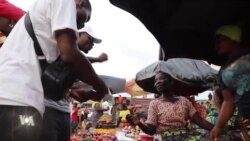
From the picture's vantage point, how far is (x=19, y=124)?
190 centimetres

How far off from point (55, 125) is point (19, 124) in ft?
1.78

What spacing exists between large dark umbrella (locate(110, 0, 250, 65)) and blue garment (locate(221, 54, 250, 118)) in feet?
1.35

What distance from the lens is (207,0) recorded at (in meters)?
2.82

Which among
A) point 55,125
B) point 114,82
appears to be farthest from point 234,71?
point 55,125

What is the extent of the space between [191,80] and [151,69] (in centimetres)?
85

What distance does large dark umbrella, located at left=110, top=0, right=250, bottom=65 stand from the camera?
2941mm

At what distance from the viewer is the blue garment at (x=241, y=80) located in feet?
8.83

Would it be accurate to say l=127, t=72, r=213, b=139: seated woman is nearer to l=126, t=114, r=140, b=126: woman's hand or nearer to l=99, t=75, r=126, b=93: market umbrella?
l=126, t=114, r=140, b=126: woman's hand

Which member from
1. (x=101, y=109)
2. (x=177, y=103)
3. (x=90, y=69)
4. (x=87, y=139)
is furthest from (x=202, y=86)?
(x=101, y=109)

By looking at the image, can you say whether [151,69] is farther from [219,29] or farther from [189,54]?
[219,29]

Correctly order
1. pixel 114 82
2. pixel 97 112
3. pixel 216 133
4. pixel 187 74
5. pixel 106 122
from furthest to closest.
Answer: pixel 97 112 → pixel 106 122 → pixel 187 74 → pixel 216 133 → pixel 114 82

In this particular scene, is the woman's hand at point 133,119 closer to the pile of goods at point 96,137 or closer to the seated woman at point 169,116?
the seated woman at point 169,116

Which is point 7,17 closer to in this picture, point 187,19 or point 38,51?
point 38,51

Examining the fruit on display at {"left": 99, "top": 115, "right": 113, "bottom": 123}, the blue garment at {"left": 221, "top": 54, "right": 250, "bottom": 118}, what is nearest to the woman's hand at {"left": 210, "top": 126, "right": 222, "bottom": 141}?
the blue garment at {"left": 221, "top": 54, "right": 250, "bottom": 118}
